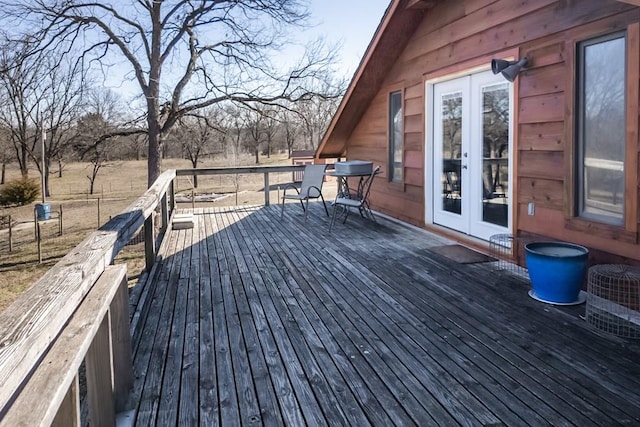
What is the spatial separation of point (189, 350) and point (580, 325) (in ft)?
7.09

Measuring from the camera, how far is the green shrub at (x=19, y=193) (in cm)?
1739

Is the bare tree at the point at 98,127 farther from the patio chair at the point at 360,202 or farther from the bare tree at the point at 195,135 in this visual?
the patio chair at the point at 360,202

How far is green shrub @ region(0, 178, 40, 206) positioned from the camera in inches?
685

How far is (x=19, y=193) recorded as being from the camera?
57.5ft

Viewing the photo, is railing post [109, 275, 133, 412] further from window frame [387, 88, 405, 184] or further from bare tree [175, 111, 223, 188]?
bare tree [175, 111, 223, 188]

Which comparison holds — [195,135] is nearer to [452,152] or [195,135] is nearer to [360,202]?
[360,202]

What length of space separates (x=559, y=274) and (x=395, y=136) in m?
3.84

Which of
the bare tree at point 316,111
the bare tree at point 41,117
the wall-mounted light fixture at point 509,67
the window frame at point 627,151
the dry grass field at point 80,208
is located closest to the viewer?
the window frame at point 627,151

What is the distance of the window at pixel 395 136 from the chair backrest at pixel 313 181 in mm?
931

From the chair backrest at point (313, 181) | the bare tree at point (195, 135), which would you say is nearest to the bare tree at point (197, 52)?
the bare tree at point (195, 135)

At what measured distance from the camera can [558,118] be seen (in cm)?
362

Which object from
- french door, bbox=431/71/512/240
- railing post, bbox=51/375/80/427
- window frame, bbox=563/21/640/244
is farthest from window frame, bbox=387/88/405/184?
railing post, bbox=51/375/80/427

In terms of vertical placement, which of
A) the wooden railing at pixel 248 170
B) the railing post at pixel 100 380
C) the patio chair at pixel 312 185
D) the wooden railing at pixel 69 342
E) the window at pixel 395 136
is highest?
the window at pixel 395 136

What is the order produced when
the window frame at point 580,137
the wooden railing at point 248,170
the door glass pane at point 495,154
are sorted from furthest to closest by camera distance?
1. the wooden railing at point 248,170
2. the door glass pane at point 495,154
3. the window frame at point 580,137
